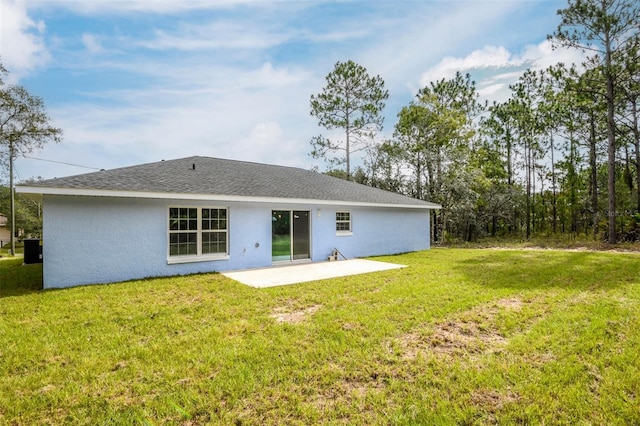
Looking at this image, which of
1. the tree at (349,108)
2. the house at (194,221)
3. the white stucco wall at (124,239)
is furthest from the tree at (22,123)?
the tree at (349,108)

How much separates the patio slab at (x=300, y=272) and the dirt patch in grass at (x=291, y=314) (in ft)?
6.25

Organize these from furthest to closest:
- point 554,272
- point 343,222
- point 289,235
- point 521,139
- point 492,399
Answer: point 521,139
point 343,222
point 289,235
point 554,272
point 492,399

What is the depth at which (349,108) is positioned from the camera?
71.0 feet

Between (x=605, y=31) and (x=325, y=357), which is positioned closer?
(x=325, y=357)

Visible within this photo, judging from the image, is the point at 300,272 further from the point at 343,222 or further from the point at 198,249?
the point at 343,222

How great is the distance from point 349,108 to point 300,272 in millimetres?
16238

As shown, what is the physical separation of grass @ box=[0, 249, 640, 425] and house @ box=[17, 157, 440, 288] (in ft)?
4.62

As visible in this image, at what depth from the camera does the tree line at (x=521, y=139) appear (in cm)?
1435

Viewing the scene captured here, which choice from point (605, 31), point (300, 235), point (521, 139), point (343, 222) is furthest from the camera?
point (521, 139)

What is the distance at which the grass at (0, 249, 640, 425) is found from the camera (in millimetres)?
2445

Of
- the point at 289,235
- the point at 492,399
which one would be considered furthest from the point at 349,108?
the point at 492,399

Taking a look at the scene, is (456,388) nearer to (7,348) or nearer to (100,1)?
(7,348)

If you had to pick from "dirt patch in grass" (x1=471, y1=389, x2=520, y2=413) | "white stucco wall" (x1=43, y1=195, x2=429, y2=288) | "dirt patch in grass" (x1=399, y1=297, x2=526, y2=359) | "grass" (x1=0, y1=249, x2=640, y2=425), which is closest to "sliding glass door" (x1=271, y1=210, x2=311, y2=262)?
"white stucco wall" (x1=43, y1=195, x2=429, y2=288)

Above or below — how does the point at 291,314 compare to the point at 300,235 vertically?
below
